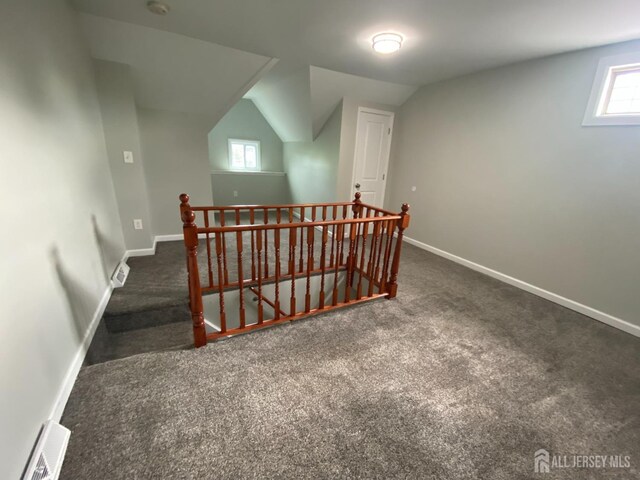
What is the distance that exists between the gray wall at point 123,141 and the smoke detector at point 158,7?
1044 millimetres

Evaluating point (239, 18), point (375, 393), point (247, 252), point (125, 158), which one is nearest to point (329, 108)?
point (239, 18)

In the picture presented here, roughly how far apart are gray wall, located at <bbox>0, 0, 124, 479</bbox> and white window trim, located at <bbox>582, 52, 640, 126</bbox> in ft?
13.3

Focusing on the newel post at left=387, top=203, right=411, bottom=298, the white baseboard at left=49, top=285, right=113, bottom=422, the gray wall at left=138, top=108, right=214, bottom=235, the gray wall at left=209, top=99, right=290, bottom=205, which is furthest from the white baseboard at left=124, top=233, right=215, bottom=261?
the gray wall at left=209, top=99, right=290, bottom=205

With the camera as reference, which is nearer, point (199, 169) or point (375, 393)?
point (375, 393)

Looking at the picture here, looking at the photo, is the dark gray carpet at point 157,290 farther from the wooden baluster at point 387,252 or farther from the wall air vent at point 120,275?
the wooden baluster at point 387,252

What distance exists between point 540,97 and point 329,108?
2544mm

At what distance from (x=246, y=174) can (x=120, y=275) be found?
3.95 meters

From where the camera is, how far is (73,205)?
5.99ft

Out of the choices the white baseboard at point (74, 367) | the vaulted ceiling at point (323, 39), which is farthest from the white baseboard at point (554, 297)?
the white baseboard at point (74, 367)

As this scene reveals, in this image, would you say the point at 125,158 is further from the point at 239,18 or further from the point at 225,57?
the point at 239,18

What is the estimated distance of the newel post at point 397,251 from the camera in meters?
2.29

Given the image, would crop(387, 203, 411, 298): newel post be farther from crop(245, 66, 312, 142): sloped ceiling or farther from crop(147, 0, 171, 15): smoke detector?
crop(147, 0, 171, 15): smoke detector

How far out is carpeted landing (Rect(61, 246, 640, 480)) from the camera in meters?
1.13

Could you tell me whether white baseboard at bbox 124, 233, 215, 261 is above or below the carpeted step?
above
